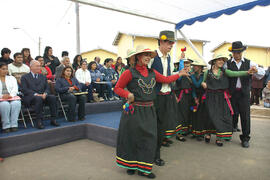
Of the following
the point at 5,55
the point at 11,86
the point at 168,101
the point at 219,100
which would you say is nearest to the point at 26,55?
the point at 5,55

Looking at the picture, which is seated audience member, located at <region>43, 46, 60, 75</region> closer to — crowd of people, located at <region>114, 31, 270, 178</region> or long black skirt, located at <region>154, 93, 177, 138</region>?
crowd of people, located at <region>114, 31, 270, 178</region>

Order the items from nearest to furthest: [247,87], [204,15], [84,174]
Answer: [84,174]
[247,87]
[204,15]

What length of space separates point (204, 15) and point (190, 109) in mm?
2703

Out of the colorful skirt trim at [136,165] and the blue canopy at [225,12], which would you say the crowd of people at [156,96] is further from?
the blue canopy at [225,12]

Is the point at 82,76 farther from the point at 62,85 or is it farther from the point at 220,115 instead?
the point at 220,115

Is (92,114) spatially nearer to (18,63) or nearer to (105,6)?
(18,63)

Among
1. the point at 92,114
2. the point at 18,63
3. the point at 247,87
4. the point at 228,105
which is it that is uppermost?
the point at 18,63

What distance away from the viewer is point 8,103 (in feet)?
12.4

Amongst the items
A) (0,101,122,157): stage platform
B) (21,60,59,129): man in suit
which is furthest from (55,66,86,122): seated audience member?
(21,60,59,129): man in suit

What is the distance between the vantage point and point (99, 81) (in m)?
7.16

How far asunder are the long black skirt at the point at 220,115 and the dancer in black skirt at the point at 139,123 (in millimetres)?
1849

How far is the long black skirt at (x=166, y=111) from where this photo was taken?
297cm

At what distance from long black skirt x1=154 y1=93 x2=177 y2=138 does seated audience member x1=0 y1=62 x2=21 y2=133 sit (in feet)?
8.92

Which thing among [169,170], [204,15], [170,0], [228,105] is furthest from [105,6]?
[169,170]
